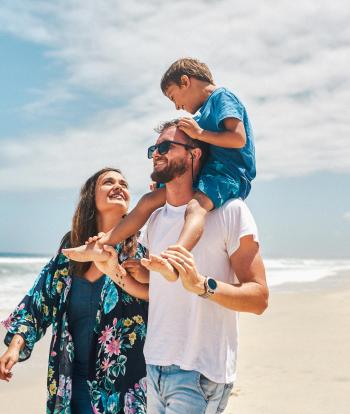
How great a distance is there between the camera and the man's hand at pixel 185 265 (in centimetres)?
233

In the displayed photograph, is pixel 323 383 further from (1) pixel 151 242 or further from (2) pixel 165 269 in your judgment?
(2) pixel 165 269

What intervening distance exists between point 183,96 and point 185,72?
130 millimetres

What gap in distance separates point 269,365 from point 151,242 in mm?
6190

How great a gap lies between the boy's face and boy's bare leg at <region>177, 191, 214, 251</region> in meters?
0.72

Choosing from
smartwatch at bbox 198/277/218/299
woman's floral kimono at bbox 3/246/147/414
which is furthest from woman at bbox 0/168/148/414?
smartwatch at bbox 198/277/218/299

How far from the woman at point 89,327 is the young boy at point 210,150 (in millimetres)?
731

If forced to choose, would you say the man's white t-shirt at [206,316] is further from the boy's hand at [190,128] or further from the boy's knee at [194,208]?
the boy's hand at [190,128]

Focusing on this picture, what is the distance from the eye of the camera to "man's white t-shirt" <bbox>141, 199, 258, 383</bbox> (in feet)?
8.61

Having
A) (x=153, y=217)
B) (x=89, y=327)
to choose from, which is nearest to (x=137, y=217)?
(x=153, y=217)

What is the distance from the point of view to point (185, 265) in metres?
2.34

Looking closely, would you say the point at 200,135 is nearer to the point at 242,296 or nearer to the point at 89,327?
the point at 242,296

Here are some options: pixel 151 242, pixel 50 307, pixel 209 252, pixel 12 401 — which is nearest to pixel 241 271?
pixel 209 252

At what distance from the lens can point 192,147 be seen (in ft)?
9.74

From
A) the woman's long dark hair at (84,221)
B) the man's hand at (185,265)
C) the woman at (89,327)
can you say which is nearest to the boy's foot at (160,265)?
the man's hand at (185,265)
